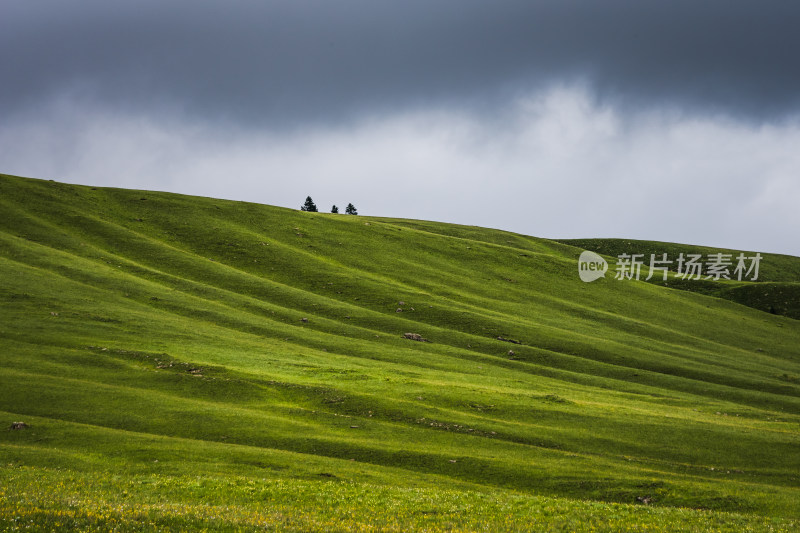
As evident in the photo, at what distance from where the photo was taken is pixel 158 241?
98.8m

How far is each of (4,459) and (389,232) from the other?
101625 mm

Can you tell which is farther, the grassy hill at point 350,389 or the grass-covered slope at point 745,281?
the grass-covered slope at point 745,281

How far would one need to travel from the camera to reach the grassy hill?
24.7 m

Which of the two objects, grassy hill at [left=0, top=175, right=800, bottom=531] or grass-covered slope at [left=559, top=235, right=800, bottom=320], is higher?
grass-covered slope at [left=559, top=235, right=800, bottom=320]

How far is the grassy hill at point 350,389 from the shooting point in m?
24.7

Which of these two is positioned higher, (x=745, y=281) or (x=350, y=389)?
(x=745, y=281)

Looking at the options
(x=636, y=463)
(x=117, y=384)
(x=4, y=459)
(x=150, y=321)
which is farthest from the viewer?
(x=150, y=321)

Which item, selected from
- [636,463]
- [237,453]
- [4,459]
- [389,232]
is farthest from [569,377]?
→ [389,232]

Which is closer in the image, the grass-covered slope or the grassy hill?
the grassy hill

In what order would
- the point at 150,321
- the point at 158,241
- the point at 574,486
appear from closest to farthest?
the point at 574,486 → the point at 150,321 → the point at 158,241

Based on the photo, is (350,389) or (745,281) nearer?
(350,389)

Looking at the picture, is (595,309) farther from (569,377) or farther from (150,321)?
(150,321)

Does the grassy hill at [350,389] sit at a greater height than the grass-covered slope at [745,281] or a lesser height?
lesser

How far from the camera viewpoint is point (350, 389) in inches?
1940
